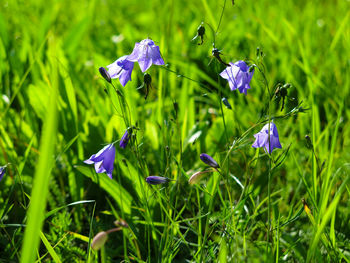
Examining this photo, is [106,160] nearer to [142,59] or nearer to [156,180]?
[156,180]

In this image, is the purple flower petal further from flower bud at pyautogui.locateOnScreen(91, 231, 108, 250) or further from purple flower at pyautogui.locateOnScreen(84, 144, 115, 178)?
flower bud at pyautogui.locateOnScreen(91, 231, 108, 250)

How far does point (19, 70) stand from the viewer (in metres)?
2.30

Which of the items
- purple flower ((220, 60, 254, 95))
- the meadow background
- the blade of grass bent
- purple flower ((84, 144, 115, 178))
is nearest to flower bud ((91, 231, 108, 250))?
the meadow background

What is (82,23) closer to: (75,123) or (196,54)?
(196,54)

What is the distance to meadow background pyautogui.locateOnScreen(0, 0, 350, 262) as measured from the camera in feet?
4.13

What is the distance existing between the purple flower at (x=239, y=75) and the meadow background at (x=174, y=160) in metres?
0.03

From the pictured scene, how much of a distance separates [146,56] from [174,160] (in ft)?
2.16

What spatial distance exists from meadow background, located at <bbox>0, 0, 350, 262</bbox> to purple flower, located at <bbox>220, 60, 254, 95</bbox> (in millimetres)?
34

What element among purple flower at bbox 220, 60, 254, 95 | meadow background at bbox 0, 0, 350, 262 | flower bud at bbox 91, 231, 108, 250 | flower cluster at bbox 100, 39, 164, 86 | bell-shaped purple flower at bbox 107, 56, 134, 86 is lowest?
meadow background at bbox 0, 0, 350, 262

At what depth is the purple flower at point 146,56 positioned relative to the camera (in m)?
1.20

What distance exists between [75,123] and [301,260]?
1183 millimetres

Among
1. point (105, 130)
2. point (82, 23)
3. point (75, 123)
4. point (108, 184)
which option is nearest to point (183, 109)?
point (105, 130)

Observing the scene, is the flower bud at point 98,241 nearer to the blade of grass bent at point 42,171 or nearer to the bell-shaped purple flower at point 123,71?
the blade of grass bent at point 42,171

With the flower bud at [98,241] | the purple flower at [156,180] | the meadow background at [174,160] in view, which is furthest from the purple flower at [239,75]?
the flower bud at [98,241]
